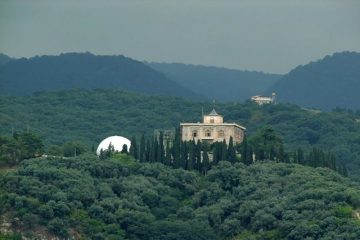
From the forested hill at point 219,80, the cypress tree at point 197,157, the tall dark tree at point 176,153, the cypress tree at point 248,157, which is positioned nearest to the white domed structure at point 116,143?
the tall dark tree at point 176,153

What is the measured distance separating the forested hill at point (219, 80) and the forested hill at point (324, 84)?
568 centimetres

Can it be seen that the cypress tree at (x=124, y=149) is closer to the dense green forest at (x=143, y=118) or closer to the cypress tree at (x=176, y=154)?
the cypress tree at (x=176, y=154)

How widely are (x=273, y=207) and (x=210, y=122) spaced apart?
14128 mm

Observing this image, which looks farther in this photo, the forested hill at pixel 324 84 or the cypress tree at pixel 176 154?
the forested hill at pixel 324 84

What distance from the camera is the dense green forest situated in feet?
331

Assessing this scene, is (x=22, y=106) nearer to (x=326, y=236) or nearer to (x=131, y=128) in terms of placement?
(x=131, y=128)

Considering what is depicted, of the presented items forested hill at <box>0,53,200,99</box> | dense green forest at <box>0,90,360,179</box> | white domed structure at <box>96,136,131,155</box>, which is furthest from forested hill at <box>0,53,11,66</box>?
white domed structure at <box>96,136,131,155</box>

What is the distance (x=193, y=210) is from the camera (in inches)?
2844

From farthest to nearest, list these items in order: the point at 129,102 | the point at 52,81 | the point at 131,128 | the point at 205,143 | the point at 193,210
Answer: the point at 52,81 < the point at 129,102 < the point at 131,128 < the point at 205,143 < the point at 193,210

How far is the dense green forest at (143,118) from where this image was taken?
100938 millimetres

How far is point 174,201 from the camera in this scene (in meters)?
73.3

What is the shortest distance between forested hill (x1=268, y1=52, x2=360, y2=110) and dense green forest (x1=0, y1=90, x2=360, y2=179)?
42.2 meters

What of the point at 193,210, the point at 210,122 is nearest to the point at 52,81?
the point at 210,122

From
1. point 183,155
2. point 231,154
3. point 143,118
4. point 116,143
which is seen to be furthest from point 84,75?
point 231,154
